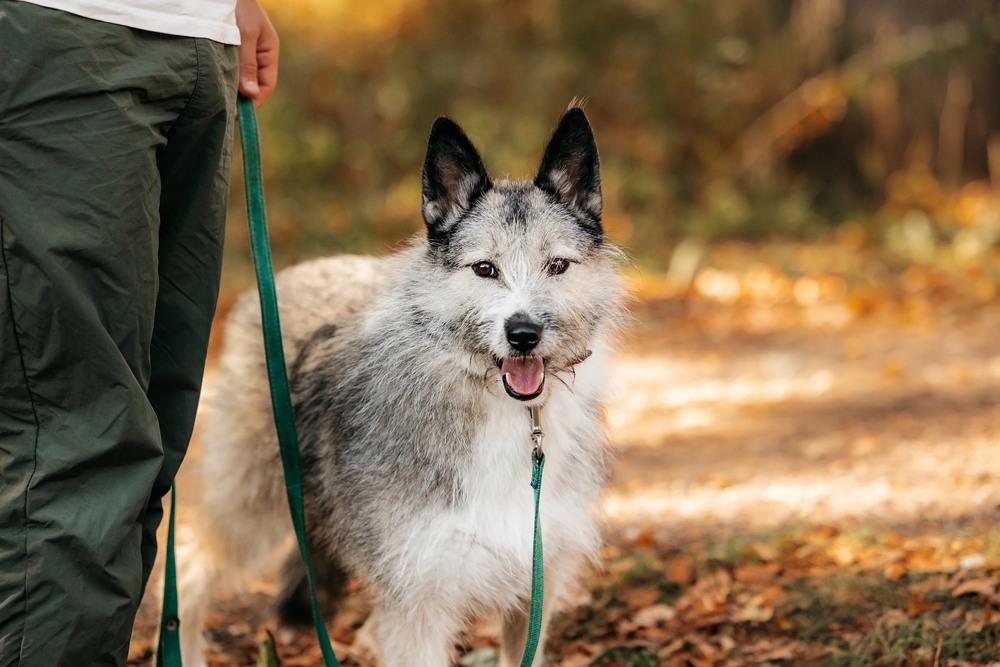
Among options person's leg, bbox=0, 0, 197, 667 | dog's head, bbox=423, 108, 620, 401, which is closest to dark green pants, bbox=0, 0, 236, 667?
person's leg, bbox=0, 0, 197, 667

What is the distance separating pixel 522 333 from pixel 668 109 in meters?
9.86

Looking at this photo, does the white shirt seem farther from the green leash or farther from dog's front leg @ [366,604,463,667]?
dog's front leg @ [366,604,463,667]

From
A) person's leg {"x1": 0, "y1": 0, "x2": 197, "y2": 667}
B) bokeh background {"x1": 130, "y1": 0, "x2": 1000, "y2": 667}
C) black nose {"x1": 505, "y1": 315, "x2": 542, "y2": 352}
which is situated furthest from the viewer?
bokeh background {"x1": 130, "y1": 0, "x2": 1000, "y2": 667}

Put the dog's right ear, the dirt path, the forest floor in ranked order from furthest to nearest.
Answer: the dirt path → the forest floor → the dog's right ear

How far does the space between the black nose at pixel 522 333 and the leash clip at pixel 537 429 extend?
0.28 m

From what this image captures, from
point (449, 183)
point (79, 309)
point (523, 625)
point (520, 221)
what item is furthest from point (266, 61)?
point (523, 625)

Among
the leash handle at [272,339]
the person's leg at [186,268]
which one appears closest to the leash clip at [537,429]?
the leash handle at [272,339]

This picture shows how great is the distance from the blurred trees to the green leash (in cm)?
677

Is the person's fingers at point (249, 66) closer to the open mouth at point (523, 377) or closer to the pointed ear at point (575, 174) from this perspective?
the pointed ear at point (575, 174)

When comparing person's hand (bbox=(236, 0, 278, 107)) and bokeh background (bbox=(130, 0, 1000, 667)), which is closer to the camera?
person's hand (bbox=(236, 0, 278, 107))

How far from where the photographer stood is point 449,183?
3424mm

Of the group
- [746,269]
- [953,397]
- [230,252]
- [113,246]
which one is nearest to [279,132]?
[230,252]

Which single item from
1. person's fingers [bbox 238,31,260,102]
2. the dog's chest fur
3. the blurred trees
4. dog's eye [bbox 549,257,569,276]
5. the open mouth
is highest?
the blurred trees

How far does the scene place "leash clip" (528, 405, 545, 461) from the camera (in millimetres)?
3094
